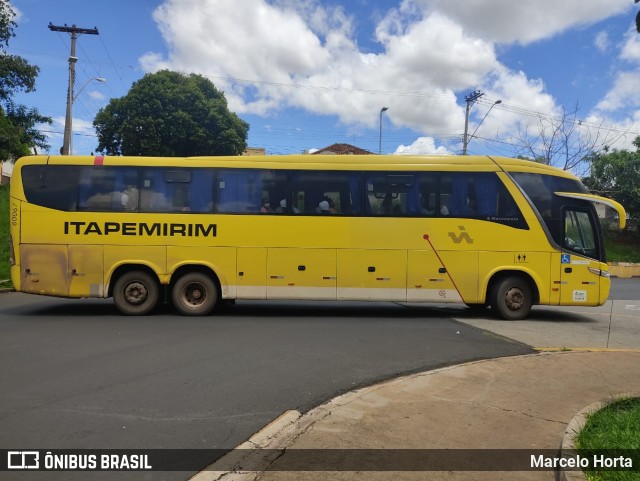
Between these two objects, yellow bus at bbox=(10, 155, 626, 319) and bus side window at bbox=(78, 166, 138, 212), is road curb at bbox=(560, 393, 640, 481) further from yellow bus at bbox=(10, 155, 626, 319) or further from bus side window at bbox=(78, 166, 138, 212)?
bus side window at bbox=(78, 166, 138, 212)

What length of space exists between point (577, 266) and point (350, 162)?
17.3 feet

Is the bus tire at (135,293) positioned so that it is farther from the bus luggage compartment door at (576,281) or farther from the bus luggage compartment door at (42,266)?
the bus luggage compartment door at (576,281)

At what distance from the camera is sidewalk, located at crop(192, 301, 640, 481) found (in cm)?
374

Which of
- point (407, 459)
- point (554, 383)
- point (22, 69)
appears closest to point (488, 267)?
point (554, 383)

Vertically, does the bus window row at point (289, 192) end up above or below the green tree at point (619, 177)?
below

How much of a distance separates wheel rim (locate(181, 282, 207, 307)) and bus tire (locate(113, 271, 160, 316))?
60 cm

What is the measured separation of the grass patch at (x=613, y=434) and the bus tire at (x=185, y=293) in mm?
7663

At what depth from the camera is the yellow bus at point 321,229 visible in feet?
33.7

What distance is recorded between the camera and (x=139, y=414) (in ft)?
15.3

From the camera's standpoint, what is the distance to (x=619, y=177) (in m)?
34.7

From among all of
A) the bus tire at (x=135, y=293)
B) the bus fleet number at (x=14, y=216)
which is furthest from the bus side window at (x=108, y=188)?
the bus tire at (x=135, y=293)

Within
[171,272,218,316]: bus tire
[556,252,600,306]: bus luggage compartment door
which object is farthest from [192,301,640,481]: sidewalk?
[171,272,218,316]: bus tire

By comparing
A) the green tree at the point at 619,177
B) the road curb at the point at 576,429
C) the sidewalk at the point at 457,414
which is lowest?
the sidewalk at the point at 457,414

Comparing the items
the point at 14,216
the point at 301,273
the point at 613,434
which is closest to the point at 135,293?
the point at 14,216
